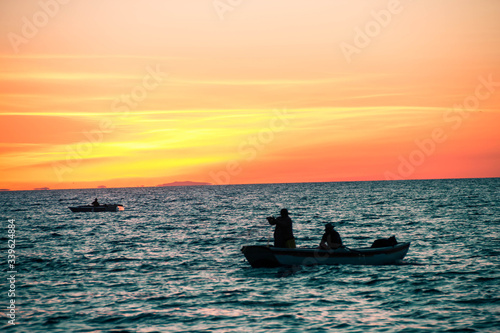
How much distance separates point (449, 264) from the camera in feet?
85.8

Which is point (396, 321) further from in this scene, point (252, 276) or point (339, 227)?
point (339, 227)

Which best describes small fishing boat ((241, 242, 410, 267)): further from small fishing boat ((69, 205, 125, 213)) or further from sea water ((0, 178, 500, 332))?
small fishing boat ((69, 205, 125, 213))

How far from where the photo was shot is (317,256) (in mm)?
25234

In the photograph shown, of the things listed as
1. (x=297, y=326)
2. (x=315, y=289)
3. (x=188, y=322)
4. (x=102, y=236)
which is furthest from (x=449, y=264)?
(x=102, y=236)

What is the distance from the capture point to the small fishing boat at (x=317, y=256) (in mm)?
24609

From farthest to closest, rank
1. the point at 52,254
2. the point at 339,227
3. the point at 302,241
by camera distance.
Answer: the point at 339,227 → the point at 302,241 → the point at 52,254

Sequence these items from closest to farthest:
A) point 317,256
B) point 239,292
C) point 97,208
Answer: point 239,292 < point 317,256 < point 97,208

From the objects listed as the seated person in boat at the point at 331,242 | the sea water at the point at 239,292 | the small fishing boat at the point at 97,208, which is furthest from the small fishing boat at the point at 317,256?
the small fishing boat at the point at 97,208

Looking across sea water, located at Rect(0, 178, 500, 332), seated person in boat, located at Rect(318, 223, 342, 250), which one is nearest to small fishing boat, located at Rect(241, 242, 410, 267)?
seated person in boat, located at Rect(318, 223, 342, 250)

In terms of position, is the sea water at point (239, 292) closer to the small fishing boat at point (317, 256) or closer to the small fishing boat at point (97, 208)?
the small fishing boat at point (317, 256)

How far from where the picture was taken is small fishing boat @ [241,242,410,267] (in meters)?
24.6

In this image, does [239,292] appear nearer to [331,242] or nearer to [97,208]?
[331,242]

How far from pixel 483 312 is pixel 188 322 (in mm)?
9262

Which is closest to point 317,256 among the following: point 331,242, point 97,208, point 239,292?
point 331,242
